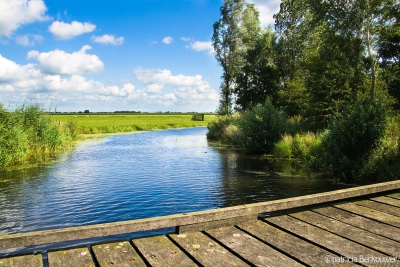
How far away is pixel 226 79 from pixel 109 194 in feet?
142

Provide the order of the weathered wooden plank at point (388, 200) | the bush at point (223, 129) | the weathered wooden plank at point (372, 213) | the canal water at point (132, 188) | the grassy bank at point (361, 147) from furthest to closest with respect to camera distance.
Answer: the bush at point (223, 129) < the grassy bank at point (361, 147) < the canal water at point (132, 188) < the weathered wooden plank at point (388, 200) < the weathered wooden plank at point (372, 213)

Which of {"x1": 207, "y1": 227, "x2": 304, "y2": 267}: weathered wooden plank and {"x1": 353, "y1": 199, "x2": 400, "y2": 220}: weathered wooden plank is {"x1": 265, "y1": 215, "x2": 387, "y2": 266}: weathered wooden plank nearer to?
{"x1": 207, "y1": 227, "x2": 304, "y2": 267}: weathered wooden plank

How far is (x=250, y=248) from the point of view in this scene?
4719 mm

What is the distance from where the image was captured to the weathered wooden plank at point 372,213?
19.4 feet

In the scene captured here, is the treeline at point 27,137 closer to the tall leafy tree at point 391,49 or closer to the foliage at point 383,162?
the foliage at point 383,162

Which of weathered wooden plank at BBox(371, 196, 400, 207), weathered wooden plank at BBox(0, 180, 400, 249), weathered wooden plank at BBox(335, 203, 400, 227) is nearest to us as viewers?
weathered wooden plank at BBox(0, 180, 400, 249)

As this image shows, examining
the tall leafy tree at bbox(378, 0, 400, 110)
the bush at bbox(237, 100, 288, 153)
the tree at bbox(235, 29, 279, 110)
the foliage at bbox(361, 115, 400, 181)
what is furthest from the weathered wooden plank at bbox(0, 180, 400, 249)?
the tree at bbox(235, 29, 279, 110)

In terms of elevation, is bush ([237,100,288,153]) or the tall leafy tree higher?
the tall leafy tree

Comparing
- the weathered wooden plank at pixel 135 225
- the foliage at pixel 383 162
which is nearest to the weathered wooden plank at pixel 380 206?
the weathered wooden plank at pixel 135 225

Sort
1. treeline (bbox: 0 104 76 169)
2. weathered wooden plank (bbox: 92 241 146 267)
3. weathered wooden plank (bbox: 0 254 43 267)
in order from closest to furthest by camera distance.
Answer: weathered wooden plank (bbox: 0 254 43 267)
weathered wooden plank (bbox: 92 241 146 267)
treeline (bbox: 0 104 76 169)

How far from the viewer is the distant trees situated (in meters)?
29.3

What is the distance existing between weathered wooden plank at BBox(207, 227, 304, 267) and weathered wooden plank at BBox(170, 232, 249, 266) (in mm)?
140

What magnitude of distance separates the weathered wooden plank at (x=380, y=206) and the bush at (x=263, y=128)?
795 inches

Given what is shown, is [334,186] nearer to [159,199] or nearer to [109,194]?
[159,199]
